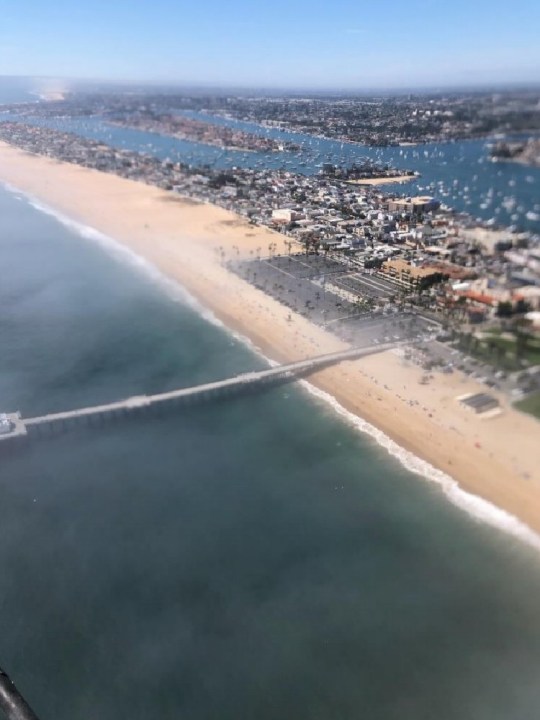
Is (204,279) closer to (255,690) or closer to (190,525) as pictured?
(190,525)

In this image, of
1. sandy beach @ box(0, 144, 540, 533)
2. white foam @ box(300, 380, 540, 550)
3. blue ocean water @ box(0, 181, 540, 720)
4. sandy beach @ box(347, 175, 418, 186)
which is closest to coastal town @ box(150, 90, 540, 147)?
sandy beach @ box(347, 175, 418, 186)

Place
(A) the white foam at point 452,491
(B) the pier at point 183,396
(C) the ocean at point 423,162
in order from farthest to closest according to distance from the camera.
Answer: (C) the ocean at point 423,162, (B) the pier at point 183,396, (A) the white foam at point 452,491

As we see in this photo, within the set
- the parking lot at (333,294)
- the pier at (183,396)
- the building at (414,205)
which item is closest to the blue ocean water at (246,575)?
the pier at (183,396)

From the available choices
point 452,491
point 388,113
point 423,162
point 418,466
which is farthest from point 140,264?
point 452,491

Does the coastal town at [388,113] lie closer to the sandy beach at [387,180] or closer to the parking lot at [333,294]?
the sandy beach at [387,180]

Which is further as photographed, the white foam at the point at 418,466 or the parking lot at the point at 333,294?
the parking lot at the point at 333,294

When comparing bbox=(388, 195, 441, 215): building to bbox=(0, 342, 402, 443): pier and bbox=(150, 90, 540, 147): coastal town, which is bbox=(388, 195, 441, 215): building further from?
bbox=(0, 342, 402, 443): pier

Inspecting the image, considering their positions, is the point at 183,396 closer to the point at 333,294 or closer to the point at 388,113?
the point at 333,294
